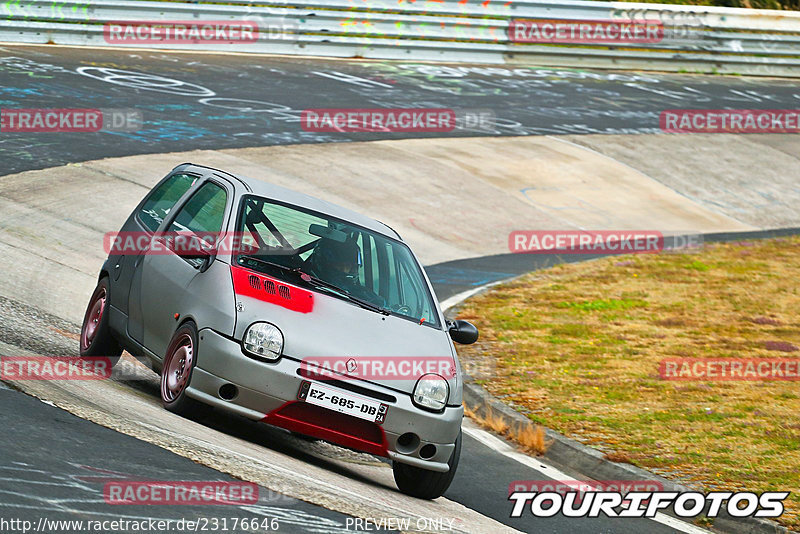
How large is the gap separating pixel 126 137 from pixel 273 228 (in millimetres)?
10926

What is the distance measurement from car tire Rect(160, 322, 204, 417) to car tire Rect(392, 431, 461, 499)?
1.37 m

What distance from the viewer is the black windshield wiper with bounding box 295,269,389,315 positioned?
23.5 ft

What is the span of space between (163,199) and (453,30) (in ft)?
64.2

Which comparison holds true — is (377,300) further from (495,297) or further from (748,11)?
(748,11)

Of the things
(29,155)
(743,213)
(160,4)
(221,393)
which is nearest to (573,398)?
(221,393)

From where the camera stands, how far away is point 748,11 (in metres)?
29.8

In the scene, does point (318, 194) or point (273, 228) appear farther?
point (318, 194)
